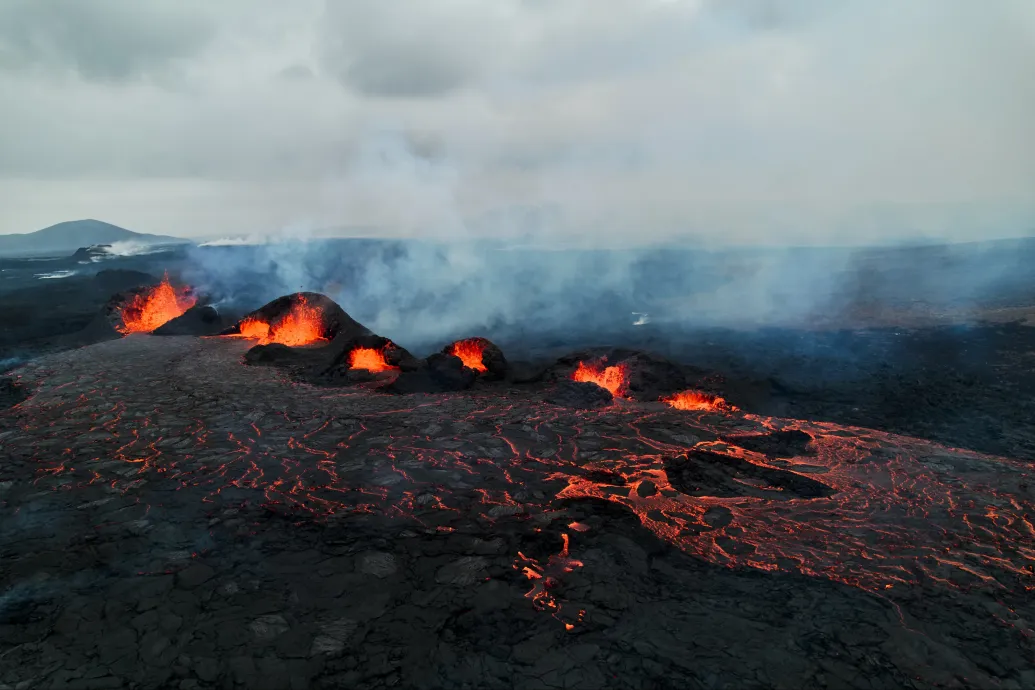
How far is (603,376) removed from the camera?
18.8 m

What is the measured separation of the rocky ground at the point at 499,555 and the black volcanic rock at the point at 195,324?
1252 cm

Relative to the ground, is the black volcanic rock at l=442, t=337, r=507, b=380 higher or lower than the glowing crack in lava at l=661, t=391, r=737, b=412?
higher

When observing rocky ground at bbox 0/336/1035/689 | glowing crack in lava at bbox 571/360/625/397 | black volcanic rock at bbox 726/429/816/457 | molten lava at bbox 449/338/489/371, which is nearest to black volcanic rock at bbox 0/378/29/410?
rocky ground at bbox 0/336/1035/689

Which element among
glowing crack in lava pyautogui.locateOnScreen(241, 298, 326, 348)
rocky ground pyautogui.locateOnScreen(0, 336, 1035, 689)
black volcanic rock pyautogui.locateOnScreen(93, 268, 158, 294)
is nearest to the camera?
rocky ground pyautogui.locateOnScreen(0, 336, 1035, 689)

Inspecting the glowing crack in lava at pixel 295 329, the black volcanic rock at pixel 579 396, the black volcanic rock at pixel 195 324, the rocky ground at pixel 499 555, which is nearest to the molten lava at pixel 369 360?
the glowing crack in lava at pixel 295 329

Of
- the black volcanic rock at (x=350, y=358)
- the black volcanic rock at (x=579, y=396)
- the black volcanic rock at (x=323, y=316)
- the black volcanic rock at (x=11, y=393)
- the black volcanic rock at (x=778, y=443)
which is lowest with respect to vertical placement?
the black volcanic rock at (x=778, y=443)

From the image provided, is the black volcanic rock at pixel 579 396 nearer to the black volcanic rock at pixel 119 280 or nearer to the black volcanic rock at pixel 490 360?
the black volcanic rock at pixel 490 360

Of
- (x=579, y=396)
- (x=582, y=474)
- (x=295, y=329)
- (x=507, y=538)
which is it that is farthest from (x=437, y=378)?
(x=295, y=329)

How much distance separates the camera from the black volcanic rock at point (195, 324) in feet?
87.4

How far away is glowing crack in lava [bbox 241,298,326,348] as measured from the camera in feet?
80.3

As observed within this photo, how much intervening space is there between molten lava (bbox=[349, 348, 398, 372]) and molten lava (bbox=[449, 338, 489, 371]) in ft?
8.26

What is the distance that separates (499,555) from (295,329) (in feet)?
65.7

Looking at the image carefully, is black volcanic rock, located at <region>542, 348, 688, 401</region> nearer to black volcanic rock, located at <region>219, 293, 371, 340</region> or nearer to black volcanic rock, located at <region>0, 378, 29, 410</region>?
black volcanic rock, located at <region>219, 293, 371, 340</region>

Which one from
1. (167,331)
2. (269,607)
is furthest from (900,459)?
(167,331)
